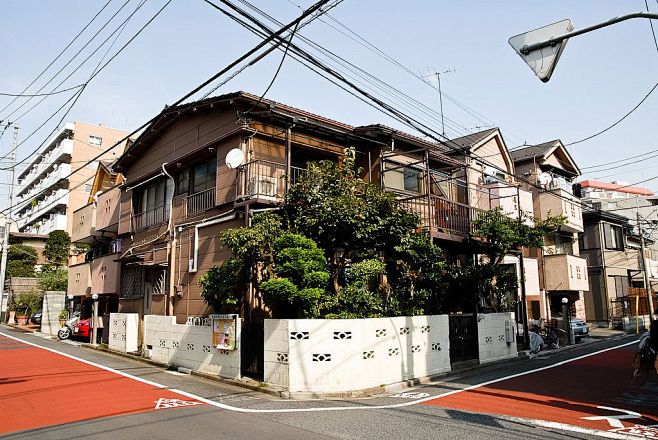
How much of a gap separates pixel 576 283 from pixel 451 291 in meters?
15.7

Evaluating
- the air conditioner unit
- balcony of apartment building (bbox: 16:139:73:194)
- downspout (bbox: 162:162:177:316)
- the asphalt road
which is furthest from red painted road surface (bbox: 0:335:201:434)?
balcony of apartment building (bbox: 16:139:73:194)

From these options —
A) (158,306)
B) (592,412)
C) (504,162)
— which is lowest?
(592,412)

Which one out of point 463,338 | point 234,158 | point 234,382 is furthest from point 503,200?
point 234,382

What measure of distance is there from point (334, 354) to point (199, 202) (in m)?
8.48

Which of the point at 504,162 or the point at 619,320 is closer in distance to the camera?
the point at 504,162

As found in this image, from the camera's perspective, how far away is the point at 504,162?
2617cm

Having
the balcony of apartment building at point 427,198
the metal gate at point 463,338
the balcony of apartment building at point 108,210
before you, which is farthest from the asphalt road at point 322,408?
the balcony of apartment building at point 108,210

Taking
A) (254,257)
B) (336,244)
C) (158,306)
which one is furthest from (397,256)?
(158,306)

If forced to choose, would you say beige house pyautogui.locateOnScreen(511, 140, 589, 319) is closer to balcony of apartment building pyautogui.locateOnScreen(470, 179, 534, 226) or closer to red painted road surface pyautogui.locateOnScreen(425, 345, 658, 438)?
balcony of apartment building pyautogui.locateOnScreen(470, 179, 534, 226)

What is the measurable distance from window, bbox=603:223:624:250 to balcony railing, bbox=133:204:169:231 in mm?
29974

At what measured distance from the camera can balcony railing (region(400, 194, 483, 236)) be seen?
632 inches

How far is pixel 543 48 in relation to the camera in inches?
280

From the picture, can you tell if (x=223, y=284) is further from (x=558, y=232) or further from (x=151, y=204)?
(x=558, y=232)

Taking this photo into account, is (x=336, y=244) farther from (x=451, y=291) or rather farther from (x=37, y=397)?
(x=37, y=397)
